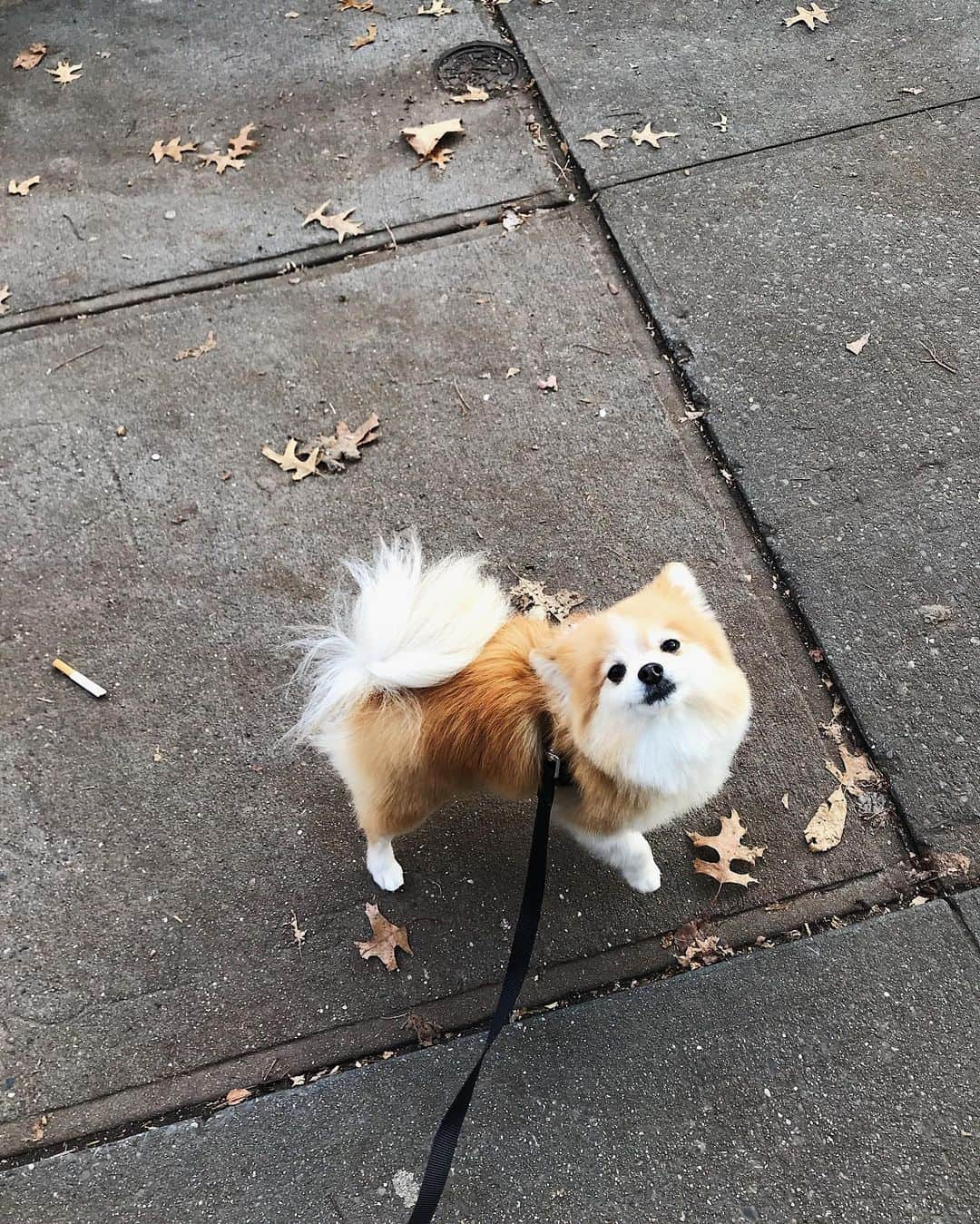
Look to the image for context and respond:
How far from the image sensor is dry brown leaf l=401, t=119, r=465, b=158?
4.85 metres

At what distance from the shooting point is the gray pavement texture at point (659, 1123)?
2.40 m

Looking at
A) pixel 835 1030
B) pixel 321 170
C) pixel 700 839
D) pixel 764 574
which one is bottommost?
pixel 835 1030

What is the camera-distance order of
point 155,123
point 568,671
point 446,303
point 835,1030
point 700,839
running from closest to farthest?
point 568,671
point 835,1030
point 700,839
point 446,303
point 155,123

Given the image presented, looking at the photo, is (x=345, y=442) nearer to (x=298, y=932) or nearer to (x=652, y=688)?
(x=298, y=932)

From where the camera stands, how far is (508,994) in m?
2.20

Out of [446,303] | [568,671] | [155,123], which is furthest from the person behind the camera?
[155,123]

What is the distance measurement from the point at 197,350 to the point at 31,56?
3192mm

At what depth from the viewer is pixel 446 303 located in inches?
170

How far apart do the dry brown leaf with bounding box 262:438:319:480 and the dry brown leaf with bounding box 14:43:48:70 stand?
389 centimetres

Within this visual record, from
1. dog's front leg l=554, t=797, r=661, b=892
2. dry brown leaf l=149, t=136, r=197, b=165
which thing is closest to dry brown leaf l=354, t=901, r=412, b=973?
dog's front leg l=554, t=797, r=661, b=892

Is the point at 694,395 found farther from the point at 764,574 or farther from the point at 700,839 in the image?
the point at 700,839

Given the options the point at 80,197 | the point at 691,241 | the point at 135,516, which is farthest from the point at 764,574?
the point at 80,197

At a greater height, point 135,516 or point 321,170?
point 321,170

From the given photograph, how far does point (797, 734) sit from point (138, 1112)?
8.26ft
